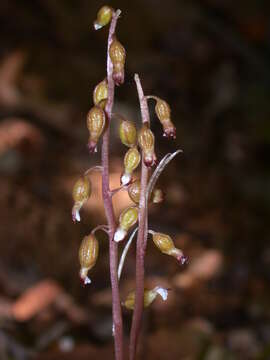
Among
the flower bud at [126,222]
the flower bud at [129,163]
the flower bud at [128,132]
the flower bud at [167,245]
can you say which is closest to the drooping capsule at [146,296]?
the flower bud at [167,245]

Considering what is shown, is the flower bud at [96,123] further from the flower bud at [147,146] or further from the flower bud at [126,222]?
the flower bud at [126,222]

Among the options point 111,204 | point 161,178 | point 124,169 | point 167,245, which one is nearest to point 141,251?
point 167,245

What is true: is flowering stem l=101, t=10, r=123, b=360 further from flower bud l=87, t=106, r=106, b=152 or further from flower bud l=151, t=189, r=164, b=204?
flower bud l=151, t=189, r=164, b=204

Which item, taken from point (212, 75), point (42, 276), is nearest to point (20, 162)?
point (42, 276)

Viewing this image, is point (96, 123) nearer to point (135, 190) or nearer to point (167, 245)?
point (135, 190)

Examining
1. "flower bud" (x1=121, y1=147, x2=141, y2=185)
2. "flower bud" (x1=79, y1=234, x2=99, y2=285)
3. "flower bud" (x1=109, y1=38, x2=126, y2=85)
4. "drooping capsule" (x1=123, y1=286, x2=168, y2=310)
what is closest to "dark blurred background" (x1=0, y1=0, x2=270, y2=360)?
"drooping capsule" (x1=123, y1=286, x2=168, y2=310)

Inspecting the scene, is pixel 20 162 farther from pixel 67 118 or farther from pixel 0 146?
pixel 67 118
